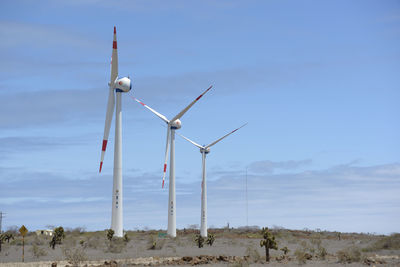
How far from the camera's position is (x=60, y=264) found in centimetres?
4528

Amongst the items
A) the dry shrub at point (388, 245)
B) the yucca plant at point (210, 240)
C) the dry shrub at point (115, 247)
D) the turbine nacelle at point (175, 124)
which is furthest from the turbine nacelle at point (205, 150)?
the dry shrub at point (388, 245)

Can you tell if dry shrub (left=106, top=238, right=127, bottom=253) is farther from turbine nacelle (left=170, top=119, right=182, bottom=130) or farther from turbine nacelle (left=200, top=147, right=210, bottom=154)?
turbine nacelle (left=200, top=147, right=210, bottom=154)

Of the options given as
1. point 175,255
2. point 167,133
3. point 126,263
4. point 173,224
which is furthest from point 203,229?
point 126,263

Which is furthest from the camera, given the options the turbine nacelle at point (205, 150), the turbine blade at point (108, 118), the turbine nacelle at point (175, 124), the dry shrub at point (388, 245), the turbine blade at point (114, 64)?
the turbine nacelle at point (205, 150)

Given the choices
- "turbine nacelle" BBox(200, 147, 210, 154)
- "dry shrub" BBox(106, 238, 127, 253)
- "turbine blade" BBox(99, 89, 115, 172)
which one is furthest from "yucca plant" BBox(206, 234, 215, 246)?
"turbine nacelle" BBox(200, 147, 210, 154)

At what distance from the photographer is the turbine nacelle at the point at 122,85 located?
3007 inches

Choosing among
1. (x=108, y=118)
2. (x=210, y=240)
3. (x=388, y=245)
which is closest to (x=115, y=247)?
(x=108, y=118)

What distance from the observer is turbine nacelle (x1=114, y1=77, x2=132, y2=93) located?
76.4 meters

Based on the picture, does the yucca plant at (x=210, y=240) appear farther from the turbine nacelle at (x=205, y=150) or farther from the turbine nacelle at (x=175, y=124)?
the turbine nacelle at (x=205, y=150)

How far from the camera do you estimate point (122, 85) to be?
76.4 metres

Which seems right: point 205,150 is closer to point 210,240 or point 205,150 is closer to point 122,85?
point 210,240

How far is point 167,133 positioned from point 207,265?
5020cm

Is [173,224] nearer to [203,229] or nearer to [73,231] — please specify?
[203,229]

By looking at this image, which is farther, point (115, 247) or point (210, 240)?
point (210, 240)
